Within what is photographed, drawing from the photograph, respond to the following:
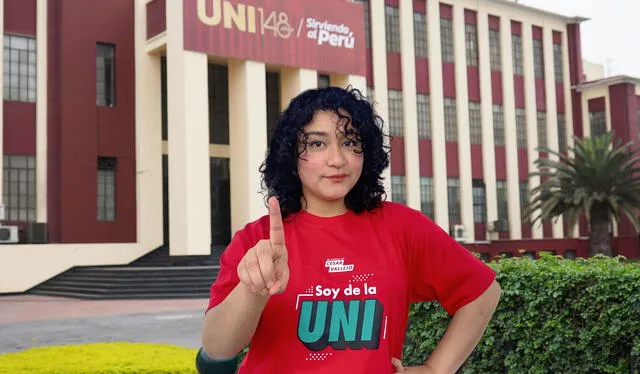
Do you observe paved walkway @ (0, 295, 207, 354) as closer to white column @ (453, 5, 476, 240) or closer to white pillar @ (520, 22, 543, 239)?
white column @ (453, 5, 476, 240)

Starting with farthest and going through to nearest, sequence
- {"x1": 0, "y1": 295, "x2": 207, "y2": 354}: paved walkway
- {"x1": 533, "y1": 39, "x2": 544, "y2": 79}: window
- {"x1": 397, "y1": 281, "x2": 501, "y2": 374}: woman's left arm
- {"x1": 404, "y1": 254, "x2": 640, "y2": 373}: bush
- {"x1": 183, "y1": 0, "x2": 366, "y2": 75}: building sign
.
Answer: {"x1": 533, "y1": 39, "x2": 544, "y2": 79}: window < {"x1": 183, "y1": 0, "x2": 366, "y2": 75}: building sign < {"x1": 0, "y1": 295, "x2": 207, "y2": 354}: paved walkway < {"x1": 404, "y1": 254, "x2": 640, "y2": 373}: bush < {"x1": 397, "y1": 281, "x2": 501, "y2": 374}: woman's left arm

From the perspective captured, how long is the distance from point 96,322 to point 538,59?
27104 mm

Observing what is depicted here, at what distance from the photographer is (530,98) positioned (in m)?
33.5

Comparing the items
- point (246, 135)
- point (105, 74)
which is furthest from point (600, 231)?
point (105, 74)

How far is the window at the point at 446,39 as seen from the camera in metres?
31.0

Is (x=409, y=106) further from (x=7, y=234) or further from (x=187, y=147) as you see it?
(x=7, y=234)

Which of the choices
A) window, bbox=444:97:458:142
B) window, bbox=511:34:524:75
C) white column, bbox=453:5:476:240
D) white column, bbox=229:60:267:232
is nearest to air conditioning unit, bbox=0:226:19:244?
white column, bbox=229:60:267:232

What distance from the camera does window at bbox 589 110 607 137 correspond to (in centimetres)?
3472

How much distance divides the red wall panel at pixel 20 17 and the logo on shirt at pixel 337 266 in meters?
22.7

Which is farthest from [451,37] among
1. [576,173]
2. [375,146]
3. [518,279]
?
[375,146]

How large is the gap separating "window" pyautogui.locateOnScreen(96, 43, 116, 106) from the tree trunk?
1809cm

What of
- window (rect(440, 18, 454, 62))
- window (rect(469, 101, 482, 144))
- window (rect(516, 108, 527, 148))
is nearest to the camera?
window (rect(440, 18, 454, 62))

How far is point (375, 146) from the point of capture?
2.15 metres

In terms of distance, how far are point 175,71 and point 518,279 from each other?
18.0 m
